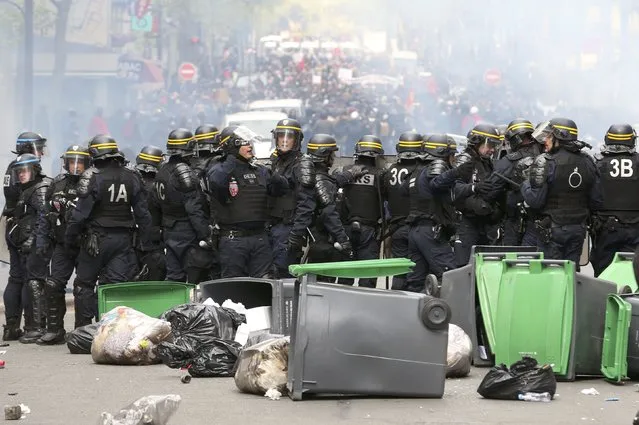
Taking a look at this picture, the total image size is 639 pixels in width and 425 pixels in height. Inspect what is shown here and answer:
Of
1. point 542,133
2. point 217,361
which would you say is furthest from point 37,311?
point 542,133

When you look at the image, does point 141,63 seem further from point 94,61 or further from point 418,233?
point 418,233

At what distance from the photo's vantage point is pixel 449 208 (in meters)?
13.1

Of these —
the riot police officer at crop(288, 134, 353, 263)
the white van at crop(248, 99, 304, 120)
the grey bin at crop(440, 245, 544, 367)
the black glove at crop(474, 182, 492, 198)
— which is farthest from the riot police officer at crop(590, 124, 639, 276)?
the white van at crop(248, 99, 304, 120)

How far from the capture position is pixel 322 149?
44.5ft

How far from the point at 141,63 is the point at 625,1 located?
17968 mm

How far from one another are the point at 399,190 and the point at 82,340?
3347 mm

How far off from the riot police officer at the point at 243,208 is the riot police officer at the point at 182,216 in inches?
25.0

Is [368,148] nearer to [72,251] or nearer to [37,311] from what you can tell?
[72,251]

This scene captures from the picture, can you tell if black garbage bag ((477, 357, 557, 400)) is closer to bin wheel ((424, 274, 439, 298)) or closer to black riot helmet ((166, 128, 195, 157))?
bin wheel ((424, 274, 439, 298))

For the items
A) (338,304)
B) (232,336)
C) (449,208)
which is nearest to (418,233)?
(449,208)

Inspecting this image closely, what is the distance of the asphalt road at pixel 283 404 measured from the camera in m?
8.29

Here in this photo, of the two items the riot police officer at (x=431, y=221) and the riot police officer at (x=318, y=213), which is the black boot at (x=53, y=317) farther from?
the riot police officer at (x=431, y=221)

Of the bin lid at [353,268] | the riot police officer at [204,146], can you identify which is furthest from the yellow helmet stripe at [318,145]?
the bin lid at [353,268]

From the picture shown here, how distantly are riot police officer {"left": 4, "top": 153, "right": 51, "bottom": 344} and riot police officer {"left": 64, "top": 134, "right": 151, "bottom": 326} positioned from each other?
2.01 feet
